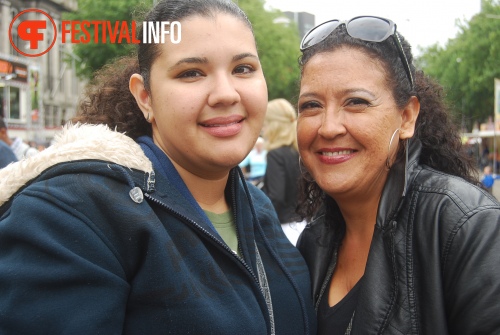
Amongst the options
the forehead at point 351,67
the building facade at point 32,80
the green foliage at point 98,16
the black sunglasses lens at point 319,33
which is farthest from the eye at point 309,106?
the green foliage at point 98,16

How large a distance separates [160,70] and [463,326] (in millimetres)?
1335

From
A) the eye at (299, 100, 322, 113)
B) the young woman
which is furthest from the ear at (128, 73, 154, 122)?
the eye at (299, 100, 322, 113)

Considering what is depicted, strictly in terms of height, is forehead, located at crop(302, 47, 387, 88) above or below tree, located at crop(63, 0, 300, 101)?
below

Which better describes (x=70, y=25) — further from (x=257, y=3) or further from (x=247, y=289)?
(x=257, y=3)

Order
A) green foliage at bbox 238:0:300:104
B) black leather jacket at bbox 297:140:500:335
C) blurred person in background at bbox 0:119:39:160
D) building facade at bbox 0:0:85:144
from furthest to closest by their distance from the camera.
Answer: green foliage at bbox 238:0:300:104, building facade at bbox 0:0:85:144, blurred person in background at bbox 0:119:39:160, black leather jacket at bbox 297:140:500:335

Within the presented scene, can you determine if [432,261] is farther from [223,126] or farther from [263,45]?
[263,45]

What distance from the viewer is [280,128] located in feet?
16.3

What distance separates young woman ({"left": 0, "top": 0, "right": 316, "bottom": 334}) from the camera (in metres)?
1.38

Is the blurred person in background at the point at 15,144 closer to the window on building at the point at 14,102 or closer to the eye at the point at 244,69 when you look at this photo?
the eye at the point at 244,69

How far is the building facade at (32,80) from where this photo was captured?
552 inches

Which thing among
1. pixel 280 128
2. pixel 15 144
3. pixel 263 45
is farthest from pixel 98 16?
pixel 280 128

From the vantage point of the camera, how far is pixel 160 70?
180cm

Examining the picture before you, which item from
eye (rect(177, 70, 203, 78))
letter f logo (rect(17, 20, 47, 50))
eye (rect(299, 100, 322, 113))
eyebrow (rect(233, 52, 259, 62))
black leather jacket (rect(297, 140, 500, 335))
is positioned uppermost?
letter f logo (rect(17, 20, 47, 50))

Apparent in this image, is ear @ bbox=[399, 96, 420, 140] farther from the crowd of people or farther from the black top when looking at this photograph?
the black top
